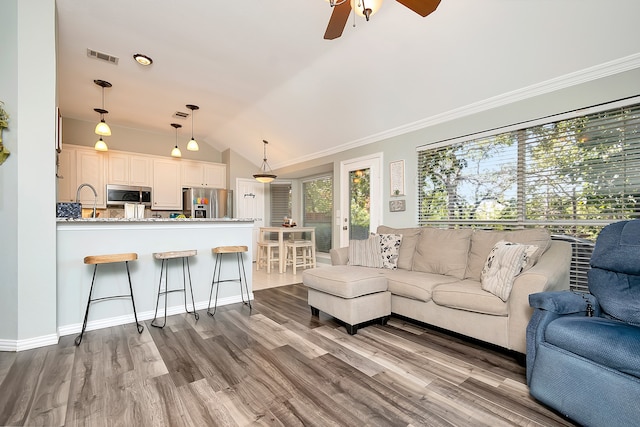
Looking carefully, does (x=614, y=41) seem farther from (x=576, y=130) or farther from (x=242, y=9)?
(x=242, y=9)

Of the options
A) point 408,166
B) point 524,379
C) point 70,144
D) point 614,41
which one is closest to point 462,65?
point 614,41

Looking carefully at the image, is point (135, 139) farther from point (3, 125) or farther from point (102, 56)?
point (3, 125)

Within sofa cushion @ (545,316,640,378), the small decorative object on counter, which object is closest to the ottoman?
sofa cushion @ (545,316,640,378)

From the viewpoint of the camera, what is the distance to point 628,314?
1.65 meters

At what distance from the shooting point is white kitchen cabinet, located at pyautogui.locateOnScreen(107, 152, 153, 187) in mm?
5820

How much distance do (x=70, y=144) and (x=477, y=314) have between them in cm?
717

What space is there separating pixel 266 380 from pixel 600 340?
6.07 feet

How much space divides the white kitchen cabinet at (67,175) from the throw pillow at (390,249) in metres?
5.74

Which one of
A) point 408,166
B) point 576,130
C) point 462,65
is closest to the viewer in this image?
point 576,130

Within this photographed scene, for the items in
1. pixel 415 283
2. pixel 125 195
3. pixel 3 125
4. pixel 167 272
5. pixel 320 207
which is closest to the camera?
pixel 3 125

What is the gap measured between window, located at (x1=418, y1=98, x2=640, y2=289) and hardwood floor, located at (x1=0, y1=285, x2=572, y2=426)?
1503mm

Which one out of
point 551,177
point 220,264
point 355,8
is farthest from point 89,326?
point 551,177

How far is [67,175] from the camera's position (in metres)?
5.38

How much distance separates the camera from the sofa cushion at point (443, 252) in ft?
9.73
